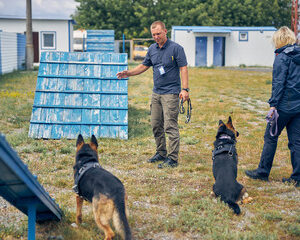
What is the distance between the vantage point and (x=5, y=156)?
2439mm

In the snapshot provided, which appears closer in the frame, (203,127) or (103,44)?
(203,127)

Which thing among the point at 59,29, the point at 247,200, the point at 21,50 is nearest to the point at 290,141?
the point at 247,200

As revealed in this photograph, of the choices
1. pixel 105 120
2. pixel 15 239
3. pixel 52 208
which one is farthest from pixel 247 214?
pixel 105 120

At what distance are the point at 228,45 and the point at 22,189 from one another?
30745 millimetres

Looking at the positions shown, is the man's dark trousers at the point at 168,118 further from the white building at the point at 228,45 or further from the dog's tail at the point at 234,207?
the white building at the point at 228,45

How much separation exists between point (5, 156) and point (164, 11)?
4350 centimetres

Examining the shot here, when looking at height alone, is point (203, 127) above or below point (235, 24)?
below

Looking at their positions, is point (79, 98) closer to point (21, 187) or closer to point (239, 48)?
point (21, 187)

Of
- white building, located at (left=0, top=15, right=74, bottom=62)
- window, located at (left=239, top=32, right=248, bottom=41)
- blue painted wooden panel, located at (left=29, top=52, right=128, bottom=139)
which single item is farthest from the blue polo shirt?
window, located at (left=239, top=32, right=248, bottom=41)

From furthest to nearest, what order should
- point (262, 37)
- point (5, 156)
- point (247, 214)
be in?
point (262, 37)
point (247, 214)
point (5, 156)

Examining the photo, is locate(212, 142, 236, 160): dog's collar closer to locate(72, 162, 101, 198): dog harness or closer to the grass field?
the grass field

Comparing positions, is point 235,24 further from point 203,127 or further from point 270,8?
point 203,127

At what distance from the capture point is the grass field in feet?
12.4

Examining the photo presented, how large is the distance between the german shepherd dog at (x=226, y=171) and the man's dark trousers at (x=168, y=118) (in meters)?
1.04
